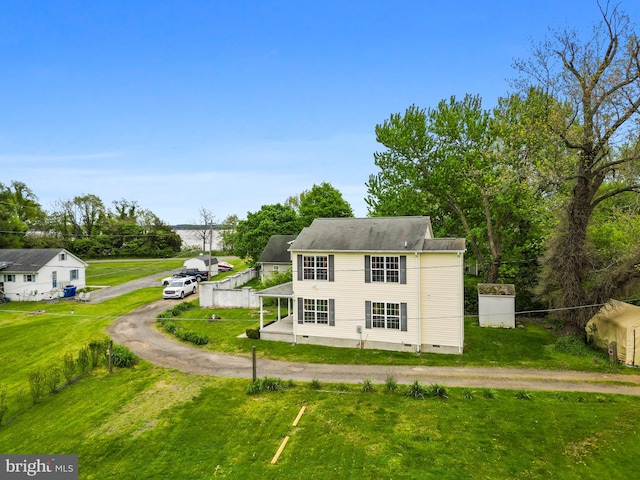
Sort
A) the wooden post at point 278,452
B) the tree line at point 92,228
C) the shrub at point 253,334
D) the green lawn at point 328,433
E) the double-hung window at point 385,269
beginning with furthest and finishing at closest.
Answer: the tree line at point 92,228 → the shrub at point 253,334 → the double-hung window at point 385,269 → the wooden post at point 278,452 → the green lawn at point 328,433

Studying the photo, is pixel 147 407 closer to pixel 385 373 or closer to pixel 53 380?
pixel 53 380

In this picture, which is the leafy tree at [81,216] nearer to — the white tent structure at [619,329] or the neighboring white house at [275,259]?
the neighboring white house at [275,259]

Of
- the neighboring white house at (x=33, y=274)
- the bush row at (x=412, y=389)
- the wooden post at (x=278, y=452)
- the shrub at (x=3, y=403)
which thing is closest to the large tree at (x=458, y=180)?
the bush row at (x=412, y=389)

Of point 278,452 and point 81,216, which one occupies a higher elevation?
point 81,216

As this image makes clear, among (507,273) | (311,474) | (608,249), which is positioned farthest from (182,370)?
(608,249)

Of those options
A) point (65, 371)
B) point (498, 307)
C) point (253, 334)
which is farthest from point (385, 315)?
point (65, 371)

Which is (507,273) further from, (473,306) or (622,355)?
(622,355)
